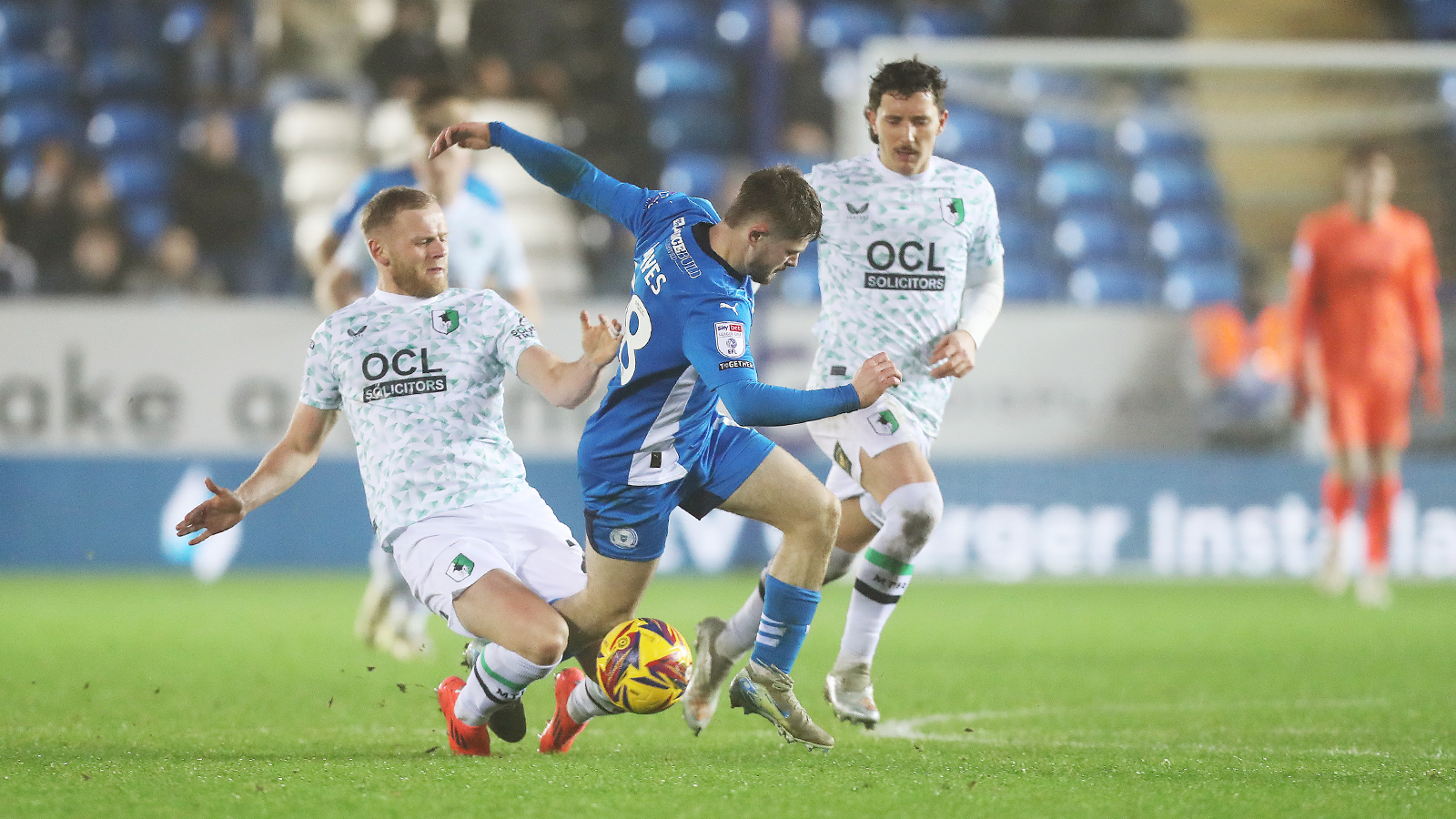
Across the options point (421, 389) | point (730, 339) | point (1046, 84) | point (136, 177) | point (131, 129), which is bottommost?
point (421, 389)

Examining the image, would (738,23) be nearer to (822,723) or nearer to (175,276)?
(175,276)

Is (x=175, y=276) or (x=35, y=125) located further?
(x=35, y=125)

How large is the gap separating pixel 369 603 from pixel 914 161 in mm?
3322

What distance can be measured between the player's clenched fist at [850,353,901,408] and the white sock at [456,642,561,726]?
1.10m

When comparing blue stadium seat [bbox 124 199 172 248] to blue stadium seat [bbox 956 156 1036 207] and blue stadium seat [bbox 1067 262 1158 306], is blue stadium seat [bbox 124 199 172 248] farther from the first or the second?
blue stadium seat [bbox 1067 262 1158 306]

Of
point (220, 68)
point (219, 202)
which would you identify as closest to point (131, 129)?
point (220, 68)

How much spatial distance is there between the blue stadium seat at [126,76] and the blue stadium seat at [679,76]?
13.1 ft

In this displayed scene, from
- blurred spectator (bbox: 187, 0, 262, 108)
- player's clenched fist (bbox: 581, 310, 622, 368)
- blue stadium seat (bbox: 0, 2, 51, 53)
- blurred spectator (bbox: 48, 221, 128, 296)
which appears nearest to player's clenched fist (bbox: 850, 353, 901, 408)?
player's clenched fist (bbox: 581, 310, 622, 368)

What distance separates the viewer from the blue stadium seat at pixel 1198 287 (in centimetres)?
1266

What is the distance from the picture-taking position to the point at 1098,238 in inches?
502

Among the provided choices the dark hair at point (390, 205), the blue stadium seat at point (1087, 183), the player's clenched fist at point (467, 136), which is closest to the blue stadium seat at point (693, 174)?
the blue stadium seat at point (1087, 183)

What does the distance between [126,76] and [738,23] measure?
17.1 ft

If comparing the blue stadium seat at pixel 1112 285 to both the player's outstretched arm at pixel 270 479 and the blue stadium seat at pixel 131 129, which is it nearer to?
the blue stadium seat at pixel 131 129

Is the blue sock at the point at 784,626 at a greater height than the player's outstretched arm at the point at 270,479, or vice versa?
the player's outstretched arm at the point at 270,479
